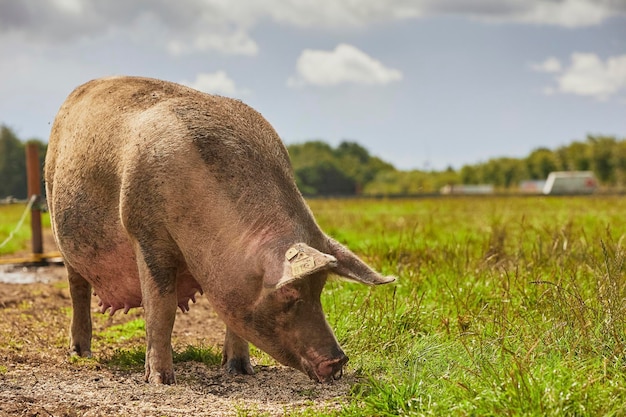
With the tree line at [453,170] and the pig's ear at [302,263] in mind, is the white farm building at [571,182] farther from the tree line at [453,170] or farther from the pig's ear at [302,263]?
the pig's ear at [302,263]

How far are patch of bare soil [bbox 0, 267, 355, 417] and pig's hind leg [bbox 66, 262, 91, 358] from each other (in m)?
0.12

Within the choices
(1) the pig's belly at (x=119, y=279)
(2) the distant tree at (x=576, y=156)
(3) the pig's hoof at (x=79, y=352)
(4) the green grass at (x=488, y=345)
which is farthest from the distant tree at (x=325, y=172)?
(1) the pig's belly at (x=119, y=279)

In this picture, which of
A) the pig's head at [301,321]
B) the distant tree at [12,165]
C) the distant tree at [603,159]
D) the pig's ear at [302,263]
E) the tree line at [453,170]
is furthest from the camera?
the distant tree at [603,159]

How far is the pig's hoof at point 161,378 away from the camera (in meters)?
4.60

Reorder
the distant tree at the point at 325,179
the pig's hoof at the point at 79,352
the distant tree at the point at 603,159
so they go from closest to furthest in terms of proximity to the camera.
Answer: the pig's hoof at the point at 79,352
the distant tree at the point at 603,159
the distant tree at the point at 325,179

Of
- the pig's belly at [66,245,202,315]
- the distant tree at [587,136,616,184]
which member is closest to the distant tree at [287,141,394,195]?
the distant tree at [587,136,616,184]

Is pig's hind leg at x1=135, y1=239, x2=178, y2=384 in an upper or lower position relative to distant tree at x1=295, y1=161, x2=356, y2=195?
lower

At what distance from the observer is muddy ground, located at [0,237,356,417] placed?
157 inches

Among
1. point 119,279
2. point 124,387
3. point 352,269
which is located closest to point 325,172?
point 119,279

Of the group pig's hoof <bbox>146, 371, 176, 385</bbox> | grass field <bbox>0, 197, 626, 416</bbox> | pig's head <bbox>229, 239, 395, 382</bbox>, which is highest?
pig's head <bbox>229, 239, 395, 382</bbox>

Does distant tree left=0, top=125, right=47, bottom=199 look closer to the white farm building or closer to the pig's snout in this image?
the white farm building

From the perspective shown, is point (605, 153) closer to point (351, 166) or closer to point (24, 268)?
point (351, 166)

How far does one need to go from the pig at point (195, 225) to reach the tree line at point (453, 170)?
4514cm

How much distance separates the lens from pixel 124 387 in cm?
451
